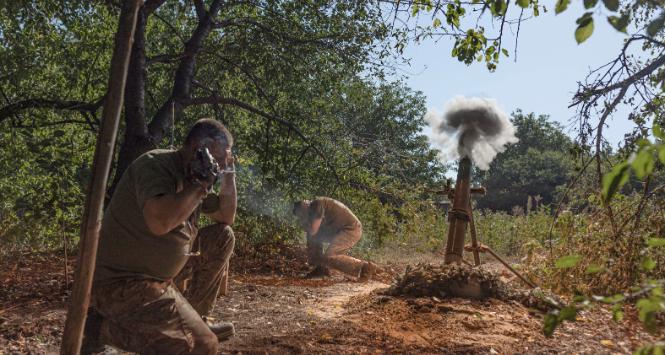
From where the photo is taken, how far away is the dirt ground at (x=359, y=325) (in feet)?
16.2

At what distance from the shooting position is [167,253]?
137 inches

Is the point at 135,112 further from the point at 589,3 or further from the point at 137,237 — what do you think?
the point at 589,3

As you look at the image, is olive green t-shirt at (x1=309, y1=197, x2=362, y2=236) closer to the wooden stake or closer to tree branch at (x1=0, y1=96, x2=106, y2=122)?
tree branch at (x1=0, y1=96, x2=106, y2=122)

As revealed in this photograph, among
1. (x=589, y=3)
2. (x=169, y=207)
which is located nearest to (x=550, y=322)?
(x=589, y=3)

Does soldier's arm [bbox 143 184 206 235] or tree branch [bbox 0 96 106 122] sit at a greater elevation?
tree branch [bbox 0 96 106 122]

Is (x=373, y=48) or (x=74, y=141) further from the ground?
(x=373, y=48)

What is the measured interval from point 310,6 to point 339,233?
3.81 meters

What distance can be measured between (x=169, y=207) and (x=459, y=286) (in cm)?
462

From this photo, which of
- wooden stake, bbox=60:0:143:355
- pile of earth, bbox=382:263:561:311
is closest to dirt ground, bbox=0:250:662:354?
pile of earth, bbox=382:263:561:311

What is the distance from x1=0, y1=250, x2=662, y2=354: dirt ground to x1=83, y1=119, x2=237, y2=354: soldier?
134cm

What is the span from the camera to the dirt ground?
194 inches

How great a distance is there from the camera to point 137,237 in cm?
342

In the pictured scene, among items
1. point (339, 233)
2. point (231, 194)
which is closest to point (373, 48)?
point (339, 233)

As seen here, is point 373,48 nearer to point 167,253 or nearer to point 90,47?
point 90,47
